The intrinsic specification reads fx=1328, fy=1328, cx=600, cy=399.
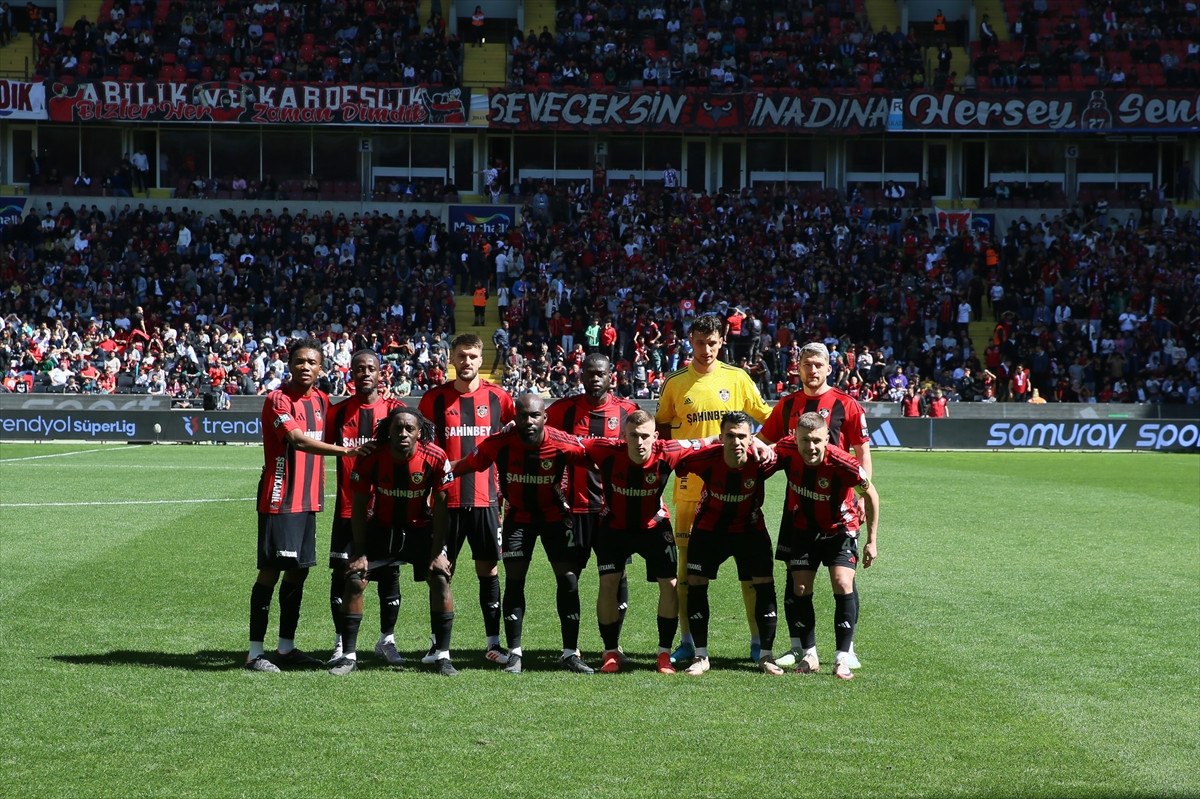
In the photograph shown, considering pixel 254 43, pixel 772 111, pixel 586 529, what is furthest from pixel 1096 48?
pixel 586 529

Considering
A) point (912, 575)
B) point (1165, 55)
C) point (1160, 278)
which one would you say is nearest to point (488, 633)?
point (912, 575)

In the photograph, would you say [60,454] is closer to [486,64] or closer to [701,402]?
[701,402]

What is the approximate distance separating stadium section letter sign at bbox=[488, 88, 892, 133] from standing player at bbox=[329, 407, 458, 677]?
3870cm

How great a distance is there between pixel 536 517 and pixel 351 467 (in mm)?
1282

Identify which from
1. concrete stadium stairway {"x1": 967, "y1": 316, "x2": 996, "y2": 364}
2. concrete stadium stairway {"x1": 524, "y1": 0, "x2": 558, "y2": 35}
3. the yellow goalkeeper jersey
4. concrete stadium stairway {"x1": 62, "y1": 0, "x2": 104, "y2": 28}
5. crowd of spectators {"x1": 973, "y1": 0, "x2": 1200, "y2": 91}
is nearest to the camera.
→ the yellow goalkeeper jersey

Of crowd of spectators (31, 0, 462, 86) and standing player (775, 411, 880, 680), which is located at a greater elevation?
crowd of spectators (31, 0, 462, 86)

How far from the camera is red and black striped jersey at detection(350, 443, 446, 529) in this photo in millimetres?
8664

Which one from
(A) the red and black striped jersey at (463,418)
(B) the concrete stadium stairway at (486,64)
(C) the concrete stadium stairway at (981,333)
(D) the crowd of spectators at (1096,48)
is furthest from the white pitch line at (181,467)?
(D) the crowd of spectators at (1096,48)

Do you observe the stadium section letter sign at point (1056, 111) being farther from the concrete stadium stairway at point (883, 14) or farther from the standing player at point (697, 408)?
the standing player at point (697, 408)

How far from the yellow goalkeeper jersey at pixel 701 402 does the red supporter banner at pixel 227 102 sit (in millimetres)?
38222

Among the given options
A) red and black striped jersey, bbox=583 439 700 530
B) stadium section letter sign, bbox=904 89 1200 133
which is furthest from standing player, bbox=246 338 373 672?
stadium section letter sign, bbox=904 89 1200 133

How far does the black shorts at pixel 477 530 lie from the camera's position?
29.8ft

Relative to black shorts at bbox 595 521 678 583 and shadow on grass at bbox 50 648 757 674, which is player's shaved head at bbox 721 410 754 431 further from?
shadow on grass at bbox 50 648 757 674

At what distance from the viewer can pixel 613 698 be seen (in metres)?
7.94
